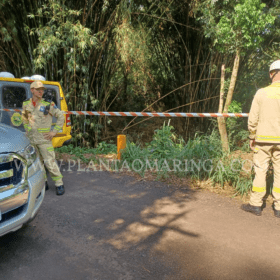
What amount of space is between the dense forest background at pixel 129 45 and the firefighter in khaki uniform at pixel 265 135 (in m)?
1.74

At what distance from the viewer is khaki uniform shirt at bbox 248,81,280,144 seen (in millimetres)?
3244

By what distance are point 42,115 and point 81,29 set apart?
316 cm

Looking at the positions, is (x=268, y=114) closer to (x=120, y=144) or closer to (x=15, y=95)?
(x=120, y=144)

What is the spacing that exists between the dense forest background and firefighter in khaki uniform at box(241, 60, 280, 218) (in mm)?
1741

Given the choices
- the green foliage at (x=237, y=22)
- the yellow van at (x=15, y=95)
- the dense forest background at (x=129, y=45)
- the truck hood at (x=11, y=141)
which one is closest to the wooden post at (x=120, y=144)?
the yellow van at (x=15, y=95)

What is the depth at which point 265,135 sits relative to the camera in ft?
10.8

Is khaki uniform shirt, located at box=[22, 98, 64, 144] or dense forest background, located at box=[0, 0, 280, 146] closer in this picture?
khaki uniform shirt, located at box=[22, 98, 64, 144]

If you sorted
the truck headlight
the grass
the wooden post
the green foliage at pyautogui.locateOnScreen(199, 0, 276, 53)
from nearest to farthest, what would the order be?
1. the truck headlight
2. the grass
3. the green foliage at pyautogui.locateOnScreen(199, 0, 276, 53)
4. the wooden post

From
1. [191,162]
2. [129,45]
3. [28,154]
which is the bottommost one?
[191,162]

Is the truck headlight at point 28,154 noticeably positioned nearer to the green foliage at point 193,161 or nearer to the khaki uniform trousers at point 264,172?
the green foliage at point 193,161

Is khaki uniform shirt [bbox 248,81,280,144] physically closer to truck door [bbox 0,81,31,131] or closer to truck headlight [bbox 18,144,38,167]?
truck headlight [bbox 18,144,38,167]

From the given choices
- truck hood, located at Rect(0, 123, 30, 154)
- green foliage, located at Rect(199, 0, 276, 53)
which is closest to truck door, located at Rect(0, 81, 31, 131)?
truck hood, located at Rect(0, 123, 30, 154)

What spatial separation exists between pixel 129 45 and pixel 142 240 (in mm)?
4914

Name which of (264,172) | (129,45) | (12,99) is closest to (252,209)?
(264,172)
